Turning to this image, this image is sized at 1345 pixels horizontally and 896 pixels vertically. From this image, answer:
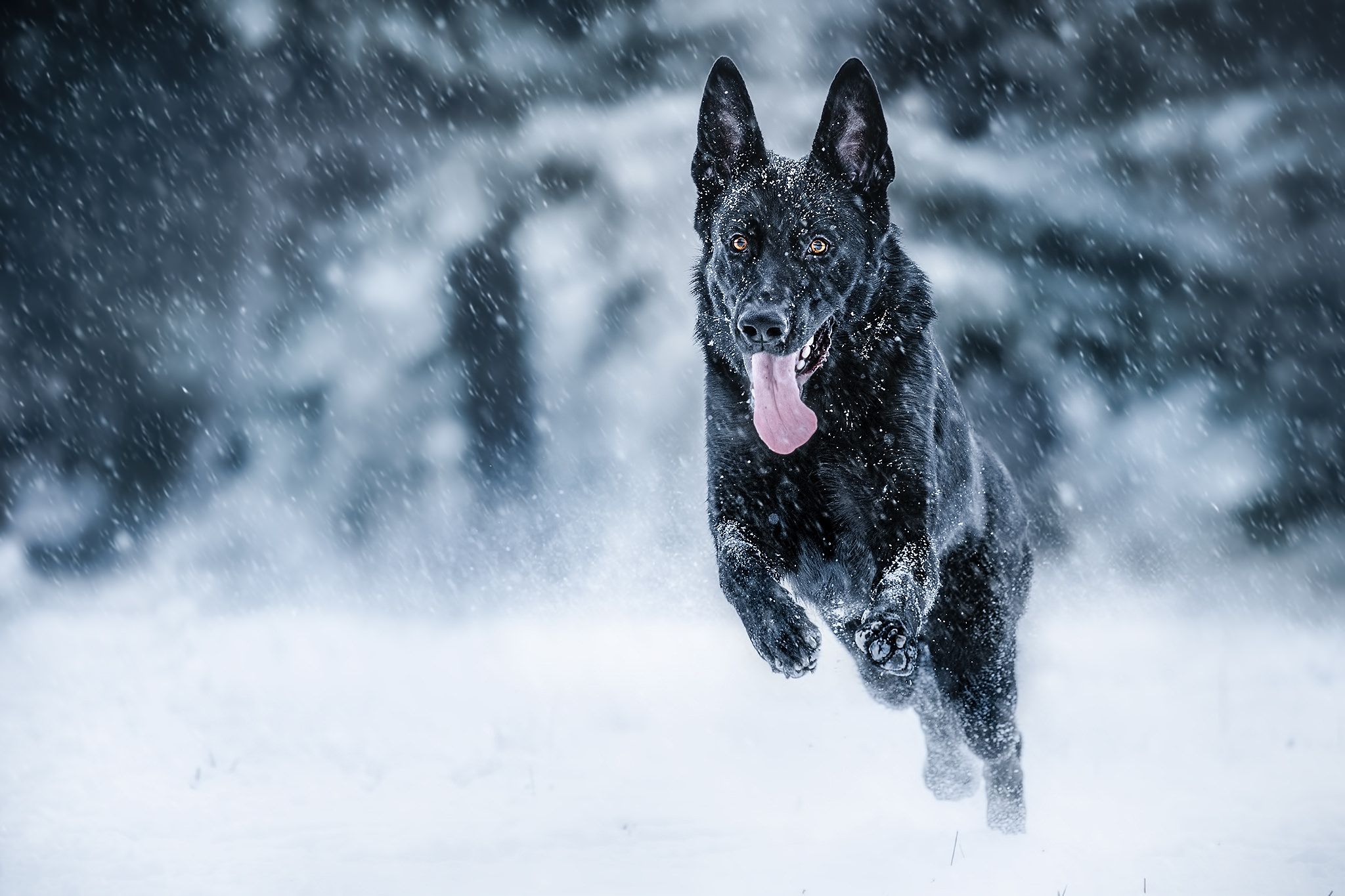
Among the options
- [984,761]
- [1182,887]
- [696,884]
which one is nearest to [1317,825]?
[1182,887]

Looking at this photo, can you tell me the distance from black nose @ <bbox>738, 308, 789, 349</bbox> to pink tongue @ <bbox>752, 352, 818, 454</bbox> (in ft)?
0.49

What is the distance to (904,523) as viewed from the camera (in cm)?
312

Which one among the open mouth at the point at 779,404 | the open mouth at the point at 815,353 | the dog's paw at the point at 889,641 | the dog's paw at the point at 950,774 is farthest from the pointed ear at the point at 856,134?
the dog's paw at the point at 950,774

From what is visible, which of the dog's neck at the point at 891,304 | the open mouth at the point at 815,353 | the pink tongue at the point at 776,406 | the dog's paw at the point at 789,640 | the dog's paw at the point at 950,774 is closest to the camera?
the dog's paw at the point at 789,640

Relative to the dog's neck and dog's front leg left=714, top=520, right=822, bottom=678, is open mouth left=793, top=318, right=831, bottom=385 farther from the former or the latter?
dog's front leg left=714, top=520, right=822, bottom=678

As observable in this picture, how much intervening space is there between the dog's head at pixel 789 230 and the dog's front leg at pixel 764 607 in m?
0.41

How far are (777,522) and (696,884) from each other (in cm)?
158

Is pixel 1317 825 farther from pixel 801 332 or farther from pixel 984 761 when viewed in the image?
pixel 801 332

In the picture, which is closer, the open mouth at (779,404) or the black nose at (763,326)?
the black nose at (763,326)

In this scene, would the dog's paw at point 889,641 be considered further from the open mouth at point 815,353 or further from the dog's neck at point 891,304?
the dog's neck at point 891,304

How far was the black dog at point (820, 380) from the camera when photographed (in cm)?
294

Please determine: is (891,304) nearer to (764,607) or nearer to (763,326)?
(763,326)

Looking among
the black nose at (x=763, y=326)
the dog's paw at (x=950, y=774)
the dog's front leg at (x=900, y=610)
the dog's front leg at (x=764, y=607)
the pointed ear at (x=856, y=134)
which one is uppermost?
the pointed ear at (x=856, y=134)

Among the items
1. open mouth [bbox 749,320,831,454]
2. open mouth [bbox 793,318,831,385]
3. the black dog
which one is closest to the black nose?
the black dog
